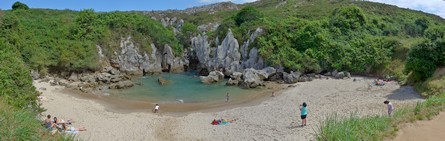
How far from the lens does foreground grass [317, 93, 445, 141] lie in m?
10.2

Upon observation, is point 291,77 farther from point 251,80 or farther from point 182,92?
point 182,92

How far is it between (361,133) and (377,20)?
49635 mm

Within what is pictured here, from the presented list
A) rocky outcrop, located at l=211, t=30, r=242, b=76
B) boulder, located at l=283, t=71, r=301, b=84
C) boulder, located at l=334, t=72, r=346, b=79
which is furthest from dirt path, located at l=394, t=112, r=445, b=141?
rocky outcrop, located at l=211, t=30, r=242, b=76

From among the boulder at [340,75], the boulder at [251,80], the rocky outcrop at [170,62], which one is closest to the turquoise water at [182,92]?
the boulder at [251,80]

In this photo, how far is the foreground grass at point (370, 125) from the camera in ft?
33.5

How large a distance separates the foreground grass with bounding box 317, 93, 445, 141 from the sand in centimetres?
543

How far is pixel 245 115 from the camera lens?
2764cm

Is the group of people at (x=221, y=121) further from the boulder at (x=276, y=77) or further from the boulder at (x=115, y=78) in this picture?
the boulder at (x=115, y=78)

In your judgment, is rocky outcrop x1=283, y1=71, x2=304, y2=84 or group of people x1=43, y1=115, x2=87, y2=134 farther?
rocky outcrop x1=283, y1=71, x2=304, y2=84

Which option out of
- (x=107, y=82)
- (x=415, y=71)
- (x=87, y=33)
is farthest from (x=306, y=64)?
(x=87, y=33)

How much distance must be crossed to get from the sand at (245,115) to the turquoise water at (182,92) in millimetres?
4707

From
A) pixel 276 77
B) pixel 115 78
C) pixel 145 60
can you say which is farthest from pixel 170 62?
pixel 276 77

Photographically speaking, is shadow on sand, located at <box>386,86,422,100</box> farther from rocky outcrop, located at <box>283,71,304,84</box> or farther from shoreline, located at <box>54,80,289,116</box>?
rocky outcrop, located at <box>283,71,304,84</box>

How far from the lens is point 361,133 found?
425 inches
